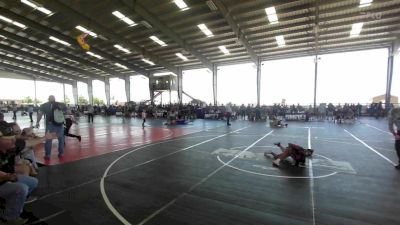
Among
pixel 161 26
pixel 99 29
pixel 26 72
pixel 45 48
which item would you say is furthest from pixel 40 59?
pixel 161 26

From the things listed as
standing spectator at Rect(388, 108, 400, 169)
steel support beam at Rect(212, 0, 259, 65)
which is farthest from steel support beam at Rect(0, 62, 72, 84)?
standing spectator at Rect(388, 108, 400, 169)

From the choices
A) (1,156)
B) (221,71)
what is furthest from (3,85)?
(1,156)

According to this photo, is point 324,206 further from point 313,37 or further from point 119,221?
point 313,37

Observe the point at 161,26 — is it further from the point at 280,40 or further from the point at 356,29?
the point at 356,29

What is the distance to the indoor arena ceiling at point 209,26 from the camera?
1714 centimetres

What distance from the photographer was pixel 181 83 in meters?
33.8

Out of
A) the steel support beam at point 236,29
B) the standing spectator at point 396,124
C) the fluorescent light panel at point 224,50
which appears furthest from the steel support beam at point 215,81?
the standing spectator at point 396,124

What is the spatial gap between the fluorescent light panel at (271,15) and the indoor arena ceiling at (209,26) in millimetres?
21

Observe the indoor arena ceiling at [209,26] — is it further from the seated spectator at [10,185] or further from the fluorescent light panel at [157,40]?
the seated spectator at [10,185]

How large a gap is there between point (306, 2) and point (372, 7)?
16.0 feet

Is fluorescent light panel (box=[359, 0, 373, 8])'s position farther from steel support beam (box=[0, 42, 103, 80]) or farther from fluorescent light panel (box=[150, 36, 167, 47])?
steel support beam (box=[0, 42, 103, 80])

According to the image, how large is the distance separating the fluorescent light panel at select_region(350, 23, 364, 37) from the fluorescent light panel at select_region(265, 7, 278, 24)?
6.47m

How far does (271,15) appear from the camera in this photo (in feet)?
59.7

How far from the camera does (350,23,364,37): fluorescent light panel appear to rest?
19.2 meters
